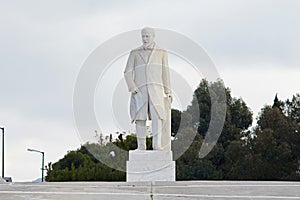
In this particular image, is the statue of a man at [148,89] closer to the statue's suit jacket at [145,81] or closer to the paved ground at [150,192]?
the statue's suit jacket at [145,81]

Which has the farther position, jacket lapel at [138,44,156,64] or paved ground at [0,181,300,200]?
jacket lapel at [138,44,156,64]

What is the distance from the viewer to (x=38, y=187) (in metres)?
14.8

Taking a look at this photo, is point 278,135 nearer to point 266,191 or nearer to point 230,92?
point 230,92

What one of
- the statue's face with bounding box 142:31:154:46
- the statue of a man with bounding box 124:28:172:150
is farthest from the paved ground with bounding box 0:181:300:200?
Answer: the statue's face with bounding box 142:31:154:46

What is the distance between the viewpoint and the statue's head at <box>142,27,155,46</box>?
22.3m

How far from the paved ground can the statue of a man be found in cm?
705

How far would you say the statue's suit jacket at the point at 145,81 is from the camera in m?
22.3

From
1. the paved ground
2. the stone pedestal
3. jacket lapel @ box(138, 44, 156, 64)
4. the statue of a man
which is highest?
jacket lapel @ box(138, 44, 156, 64)

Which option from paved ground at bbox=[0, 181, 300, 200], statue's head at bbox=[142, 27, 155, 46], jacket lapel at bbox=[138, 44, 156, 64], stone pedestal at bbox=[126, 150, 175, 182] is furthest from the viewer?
jacket lapel at bbox=[138, 44, 156, 64]

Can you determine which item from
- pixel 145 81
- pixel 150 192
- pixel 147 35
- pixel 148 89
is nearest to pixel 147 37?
pixel 147 35

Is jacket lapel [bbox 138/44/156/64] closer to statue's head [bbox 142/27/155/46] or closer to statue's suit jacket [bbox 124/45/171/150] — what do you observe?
statue's suit jacket [bbox 124/45/171/150]

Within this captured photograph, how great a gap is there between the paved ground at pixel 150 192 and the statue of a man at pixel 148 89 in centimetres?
705

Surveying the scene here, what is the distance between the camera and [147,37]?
73.4ft

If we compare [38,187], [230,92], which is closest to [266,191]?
[38,187]
